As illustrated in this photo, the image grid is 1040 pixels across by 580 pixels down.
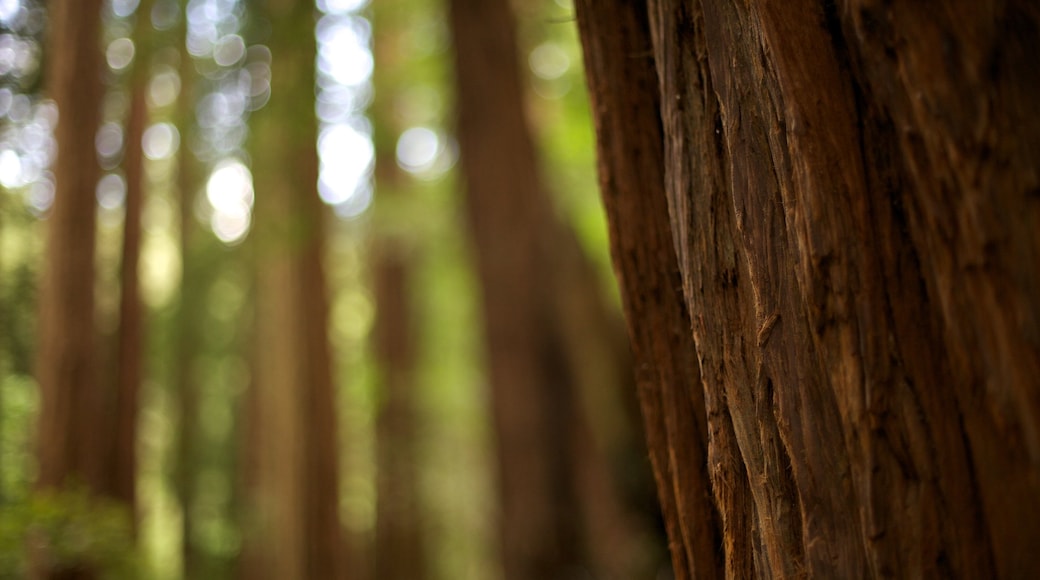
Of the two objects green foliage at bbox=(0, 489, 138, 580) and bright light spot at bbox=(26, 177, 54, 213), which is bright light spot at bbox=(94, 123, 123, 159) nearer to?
bright light spot at bbox=(26, 177, 54, 213)

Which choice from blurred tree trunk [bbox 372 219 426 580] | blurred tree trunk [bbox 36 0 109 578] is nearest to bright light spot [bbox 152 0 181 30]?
blurred tree trunk [bbox 36 0 109 578]

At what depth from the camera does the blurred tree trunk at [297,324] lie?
29.2ft

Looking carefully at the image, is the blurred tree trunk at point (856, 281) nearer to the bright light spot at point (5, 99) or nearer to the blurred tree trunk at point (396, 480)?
the bright light spot at point (5, 99)

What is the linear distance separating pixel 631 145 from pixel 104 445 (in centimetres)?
694

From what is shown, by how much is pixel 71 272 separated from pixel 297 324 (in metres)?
3.15

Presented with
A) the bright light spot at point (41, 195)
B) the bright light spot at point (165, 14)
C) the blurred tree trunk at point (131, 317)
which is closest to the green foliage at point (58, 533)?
the bright light spot at point (41, 195)

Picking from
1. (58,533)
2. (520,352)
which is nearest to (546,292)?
(520,352)

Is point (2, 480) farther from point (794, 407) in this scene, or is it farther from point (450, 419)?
point (450, 419)

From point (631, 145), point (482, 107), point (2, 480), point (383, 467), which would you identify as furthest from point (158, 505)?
point (631, 145)

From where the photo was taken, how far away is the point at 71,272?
23.9ft

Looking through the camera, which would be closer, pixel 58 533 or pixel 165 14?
pixel 58 533

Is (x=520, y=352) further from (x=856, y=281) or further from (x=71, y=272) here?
(x=856, y=281)

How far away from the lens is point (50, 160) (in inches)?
297

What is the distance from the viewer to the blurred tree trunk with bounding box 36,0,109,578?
276 inches
